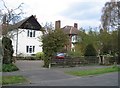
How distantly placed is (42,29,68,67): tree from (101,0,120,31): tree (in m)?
21.7

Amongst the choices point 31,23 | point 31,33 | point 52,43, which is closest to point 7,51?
point 52,43

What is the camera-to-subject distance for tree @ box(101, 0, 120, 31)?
5178cm

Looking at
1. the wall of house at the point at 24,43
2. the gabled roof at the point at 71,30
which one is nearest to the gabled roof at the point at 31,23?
the wall of house at the point at 24,43

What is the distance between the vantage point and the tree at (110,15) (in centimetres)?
5178

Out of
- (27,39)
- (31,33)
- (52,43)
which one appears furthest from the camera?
(31,33)

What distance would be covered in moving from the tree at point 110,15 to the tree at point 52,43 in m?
21.7

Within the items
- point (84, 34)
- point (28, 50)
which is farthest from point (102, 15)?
point (28, 50)

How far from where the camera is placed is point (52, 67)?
3083cm

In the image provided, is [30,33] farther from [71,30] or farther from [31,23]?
[71,30]

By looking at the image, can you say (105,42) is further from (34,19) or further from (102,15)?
(34,19)

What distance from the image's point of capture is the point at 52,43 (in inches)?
1215

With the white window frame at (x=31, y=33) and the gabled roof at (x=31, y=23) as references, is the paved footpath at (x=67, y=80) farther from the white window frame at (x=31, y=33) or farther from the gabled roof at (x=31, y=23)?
the white window frame at (x=31, y=33)

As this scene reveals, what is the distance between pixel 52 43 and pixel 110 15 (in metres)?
24.1

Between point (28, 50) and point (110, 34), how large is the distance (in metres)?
19.0
